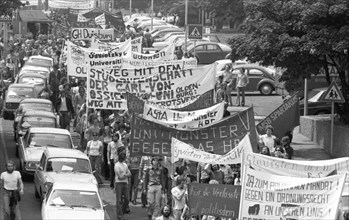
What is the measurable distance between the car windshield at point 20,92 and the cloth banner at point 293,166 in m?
21.0

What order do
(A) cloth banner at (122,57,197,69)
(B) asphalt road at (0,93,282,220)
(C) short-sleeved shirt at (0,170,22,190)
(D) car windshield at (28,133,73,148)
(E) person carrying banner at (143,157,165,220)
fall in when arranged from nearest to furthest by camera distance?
1. (C) short-sleeved shirt at (0,170,22,190)
2. (E) person carrying banner at (143,157,165,220)
3. (B) asphalt road at (0,93,282,220)
4. (D) car windshield at (28,133,73,148)
5. (A) cloth banner at (122,57,197,69)

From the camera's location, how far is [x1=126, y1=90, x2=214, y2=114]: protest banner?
89.5 ft

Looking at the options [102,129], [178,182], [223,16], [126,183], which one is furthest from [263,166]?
[223,16]

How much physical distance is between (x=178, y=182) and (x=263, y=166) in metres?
3.96

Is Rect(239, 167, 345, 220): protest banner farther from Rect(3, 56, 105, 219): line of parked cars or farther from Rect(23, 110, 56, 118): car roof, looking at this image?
Rect(23, 110, 56, 118): car roof

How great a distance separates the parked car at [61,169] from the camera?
2498 centimetres

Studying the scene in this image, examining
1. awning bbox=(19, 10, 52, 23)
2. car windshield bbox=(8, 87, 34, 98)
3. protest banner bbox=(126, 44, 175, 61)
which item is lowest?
awning bbox=(19, 10, 52, 23)

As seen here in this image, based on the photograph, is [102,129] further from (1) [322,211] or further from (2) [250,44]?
(1) [322,211]

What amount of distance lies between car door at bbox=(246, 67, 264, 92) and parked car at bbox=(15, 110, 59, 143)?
48.2ft

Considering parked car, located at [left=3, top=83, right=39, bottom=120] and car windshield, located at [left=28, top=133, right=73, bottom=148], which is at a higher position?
car windshield, located at [left=28, top=133, right=73, bottom=148]

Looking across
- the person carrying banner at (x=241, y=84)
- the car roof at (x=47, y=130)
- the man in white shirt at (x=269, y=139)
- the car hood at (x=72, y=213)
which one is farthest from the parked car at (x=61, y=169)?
the person carrying banner at (x=241, y=84)

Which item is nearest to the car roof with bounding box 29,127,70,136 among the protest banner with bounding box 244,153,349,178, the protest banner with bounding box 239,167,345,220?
the protest banner with bounding box 244,153,349,178

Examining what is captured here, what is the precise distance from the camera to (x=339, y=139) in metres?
30.8

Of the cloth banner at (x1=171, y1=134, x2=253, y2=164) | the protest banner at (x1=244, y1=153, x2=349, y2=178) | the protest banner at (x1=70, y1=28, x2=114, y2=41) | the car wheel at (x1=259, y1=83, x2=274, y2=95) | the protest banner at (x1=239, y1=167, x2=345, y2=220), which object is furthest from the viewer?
the protest banner at (x1=70, y1=28, x2=114, y2=41)
